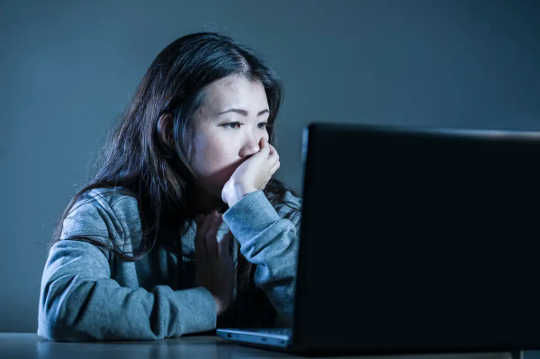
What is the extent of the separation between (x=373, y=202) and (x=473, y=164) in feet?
0.37

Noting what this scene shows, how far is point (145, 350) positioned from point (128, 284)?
1.70 feet

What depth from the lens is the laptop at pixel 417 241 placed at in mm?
539

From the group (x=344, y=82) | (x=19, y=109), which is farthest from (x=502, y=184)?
(x=19, y=109)

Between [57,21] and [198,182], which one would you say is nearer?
[198,182]

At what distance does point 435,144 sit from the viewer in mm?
557

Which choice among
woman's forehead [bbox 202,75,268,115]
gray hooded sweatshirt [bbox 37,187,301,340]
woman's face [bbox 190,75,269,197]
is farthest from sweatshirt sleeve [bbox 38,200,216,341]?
woman's forehead [bbox 202,75,268,115]

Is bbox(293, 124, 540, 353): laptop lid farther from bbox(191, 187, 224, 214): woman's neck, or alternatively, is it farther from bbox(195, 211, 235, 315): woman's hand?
bbox(191, 187, 224, 214): woman's neck

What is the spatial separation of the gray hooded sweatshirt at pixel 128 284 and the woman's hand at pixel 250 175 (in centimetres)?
11

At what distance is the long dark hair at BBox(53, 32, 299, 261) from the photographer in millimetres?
1361

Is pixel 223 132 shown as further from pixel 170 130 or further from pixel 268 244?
pixel 268 244

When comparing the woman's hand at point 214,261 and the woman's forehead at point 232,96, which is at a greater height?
the woman's forehead at point 232,96

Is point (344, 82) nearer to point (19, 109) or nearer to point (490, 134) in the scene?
point (19, 109)

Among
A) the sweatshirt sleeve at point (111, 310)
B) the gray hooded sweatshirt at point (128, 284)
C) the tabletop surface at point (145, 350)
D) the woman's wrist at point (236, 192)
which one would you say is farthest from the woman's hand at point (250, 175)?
the tabletop surface at point (145, 350)

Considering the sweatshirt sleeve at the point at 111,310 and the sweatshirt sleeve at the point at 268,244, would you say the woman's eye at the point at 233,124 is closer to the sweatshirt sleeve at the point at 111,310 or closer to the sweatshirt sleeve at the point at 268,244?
the sweatshirt sleeve at the point at 268,244
